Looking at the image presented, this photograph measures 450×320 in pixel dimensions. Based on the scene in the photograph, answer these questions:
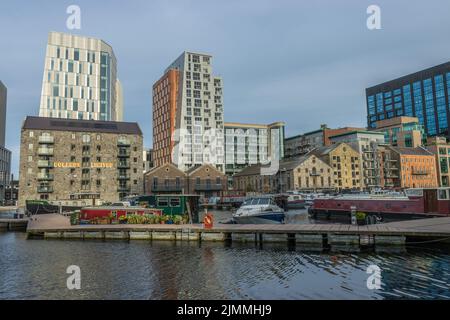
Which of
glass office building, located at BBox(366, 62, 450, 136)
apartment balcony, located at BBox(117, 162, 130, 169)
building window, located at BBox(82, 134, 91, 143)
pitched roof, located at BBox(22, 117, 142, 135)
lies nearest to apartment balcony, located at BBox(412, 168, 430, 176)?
glass office building, located at BBox(366, 62, 450, 136)

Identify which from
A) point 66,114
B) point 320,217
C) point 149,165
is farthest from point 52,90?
point 320,217

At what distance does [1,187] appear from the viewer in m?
118

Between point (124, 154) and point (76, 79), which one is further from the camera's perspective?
point (76, 79)

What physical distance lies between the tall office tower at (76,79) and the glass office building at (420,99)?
114975 mm

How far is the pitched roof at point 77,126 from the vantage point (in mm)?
78125

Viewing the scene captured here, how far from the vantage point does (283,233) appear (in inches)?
1060

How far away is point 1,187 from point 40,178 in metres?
55.6

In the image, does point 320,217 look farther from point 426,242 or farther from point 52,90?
point 52,90

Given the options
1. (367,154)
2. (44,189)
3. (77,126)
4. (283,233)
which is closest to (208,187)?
(77,126)

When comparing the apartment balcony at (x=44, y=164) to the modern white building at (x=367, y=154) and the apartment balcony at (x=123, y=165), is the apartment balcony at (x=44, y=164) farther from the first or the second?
the modern white building at (x=367, y=154)

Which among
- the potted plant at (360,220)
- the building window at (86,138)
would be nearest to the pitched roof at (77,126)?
the building window at (86,138)

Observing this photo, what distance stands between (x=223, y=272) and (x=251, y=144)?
440ft

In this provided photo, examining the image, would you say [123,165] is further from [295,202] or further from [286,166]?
[286,166]
